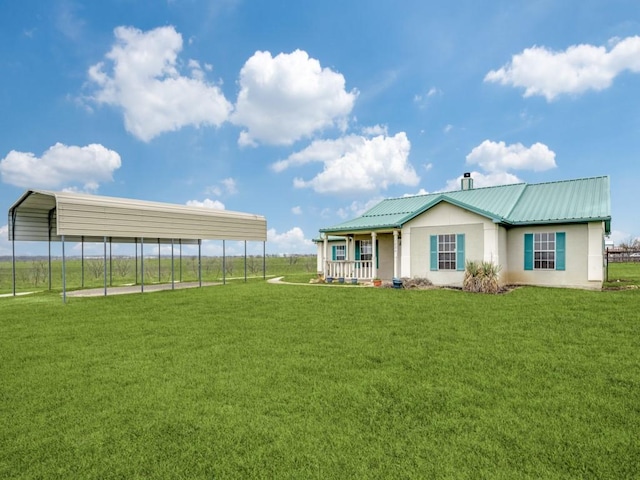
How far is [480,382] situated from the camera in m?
4.96

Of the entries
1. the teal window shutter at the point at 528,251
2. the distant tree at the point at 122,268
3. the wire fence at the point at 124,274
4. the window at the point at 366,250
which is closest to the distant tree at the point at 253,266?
the wire fence at the point at 124,274

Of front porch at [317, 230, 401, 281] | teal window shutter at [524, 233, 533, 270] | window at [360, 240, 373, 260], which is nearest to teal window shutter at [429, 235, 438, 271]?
front porch at [317, 230, 401, 281]

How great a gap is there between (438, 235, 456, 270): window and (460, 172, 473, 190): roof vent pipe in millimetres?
6639

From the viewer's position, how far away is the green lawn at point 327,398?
3.27 metres

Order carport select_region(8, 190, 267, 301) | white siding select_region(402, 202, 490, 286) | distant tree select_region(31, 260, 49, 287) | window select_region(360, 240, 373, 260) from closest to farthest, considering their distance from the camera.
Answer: carport select_region(8, 190, 267, 301) < white siding select_region(402, 202, 490, 286) < window select_region(360, 240, 373, 260) < distant tree select_region(31, 260, 49, 287)

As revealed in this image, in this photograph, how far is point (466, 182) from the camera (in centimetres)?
2138

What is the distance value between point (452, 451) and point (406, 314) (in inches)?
250

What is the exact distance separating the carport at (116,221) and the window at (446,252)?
9.98 metres

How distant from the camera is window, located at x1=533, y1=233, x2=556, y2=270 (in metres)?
15.0

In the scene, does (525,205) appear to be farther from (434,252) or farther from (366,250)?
(366,250)

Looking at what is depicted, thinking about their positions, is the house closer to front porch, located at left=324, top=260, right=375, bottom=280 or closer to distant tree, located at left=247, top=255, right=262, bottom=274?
front porch, located at left=324, top=260, right=375, bottom=280

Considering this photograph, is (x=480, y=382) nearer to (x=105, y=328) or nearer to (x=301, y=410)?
(x=301, y=410)

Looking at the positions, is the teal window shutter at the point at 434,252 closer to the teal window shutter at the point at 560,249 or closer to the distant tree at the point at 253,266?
the teal window shutter at the point at 560,249

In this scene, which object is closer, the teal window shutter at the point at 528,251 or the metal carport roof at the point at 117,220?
the metal carport roof at the point at 117,220
